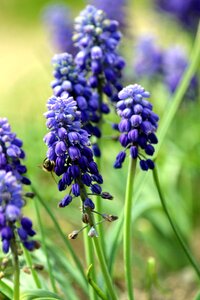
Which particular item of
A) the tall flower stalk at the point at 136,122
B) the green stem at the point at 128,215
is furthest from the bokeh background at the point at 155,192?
the tall flower stalk at the point at 136,122

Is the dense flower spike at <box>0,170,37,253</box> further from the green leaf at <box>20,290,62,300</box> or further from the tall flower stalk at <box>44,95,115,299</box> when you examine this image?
the green leaf at <box>20,290,62,300</box>

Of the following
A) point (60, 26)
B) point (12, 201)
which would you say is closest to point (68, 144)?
point (12, 201)

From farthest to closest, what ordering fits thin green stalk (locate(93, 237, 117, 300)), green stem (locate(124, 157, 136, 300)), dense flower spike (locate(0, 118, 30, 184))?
1. green stem (locate(124, 157, 136, 300))
2. thin green stalk (locate(93, 237, 117, 300))
3. dense flower spike (locate(0, 118, 30, 184))

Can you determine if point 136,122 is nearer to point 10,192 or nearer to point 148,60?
point 10,192

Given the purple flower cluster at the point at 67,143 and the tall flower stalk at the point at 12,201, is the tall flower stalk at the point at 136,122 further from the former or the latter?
the tall flower stalk at the point at 12,201

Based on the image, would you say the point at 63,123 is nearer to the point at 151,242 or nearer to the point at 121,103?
the point at 121,103

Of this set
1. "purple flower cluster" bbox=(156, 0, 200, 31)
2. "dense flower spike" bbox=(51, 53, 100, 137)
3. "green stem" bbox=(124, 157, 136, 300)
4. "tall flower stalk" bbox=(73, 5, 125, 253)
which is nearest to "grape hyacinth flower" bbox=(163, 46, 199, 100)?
"purple flower cluster" bbox=(156, 0, 200, 31)
